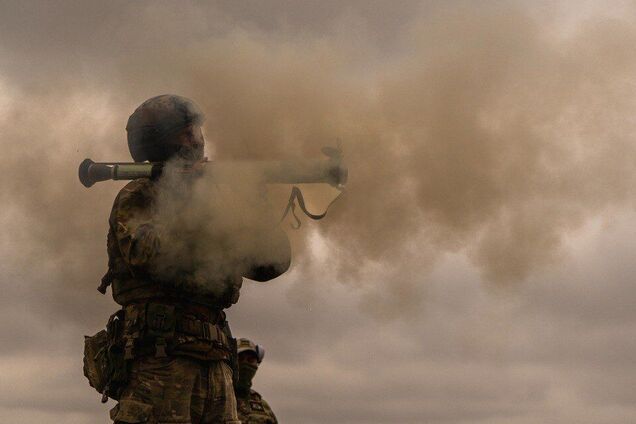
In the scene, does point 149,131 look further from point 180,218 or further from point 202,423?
point 202,423

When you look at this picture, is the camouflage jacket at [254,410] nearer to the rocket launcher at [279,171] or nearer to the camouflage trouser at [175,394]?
the camouflage trouser at [175,394]

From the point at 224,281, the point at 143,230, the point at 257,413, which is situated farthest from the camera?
the point at 257,413

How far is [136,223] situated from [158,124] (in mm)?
1026

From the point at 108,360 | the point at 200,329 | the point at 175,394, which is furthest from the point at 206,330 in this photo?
the point at 108,360

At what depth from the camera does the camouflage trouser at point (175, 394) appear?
25.4 feet

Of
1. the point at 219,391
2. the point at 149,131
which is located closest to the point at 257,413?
the point at 219,391

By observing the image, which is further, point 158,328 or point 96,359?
point 96,359

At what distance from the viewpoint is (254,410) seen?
1177 centimetres

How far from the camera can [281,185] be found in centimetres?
855

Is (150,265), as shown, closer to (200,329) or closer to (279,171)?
(200,329)

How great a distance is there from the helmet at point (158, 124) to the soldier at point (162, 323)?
0.22m

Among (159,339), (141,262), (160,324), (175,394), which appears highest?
(141,262)

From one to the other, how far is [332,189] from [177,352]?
1.95m

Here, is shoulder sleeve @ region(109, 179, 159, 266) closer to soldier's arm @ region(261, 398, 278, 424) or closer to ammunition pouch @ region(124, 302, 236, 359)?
ammunition pouch @ region(124, 302, 236, 359)
